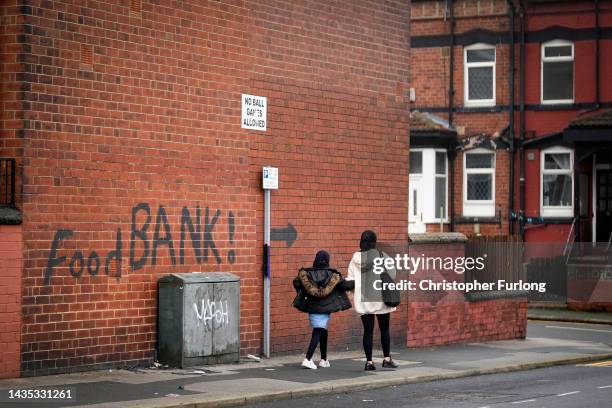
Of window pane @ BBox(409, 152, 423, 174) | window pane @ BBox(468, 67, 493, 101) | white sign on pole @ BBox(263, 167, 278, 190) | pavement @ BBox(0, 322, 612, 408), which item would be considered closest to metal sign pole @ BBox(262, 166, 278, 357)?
white sign on pole @ BBox(263, 167, 278, 190)

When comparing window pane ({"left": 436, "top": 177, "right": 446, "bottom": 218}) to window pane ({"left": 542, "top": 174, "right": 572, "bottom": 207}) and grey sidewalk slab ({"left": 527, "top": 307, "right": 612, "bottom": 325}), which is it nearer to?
window pane ({"left": 542, "top": 174, "right": 572, "bottom": 207})

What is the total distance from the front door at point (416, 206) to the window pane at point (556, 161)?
3.86m

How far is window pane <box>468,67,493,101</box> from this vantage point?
3512 centimetres

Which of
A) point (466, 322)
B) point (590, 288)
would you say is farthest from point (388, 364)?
point (590, 288)

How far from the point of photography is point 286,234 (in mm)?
17391

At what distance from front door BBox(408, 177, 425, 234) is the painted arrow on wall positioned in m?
17.3

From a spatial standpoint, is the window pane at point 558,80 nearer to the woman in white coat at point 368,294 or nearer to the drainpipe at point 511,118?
the drainpipe at point 511,118

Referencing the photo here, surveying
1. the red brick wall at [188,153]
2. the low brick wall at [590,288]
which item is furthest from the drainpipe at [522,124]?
the red brick wall at [188,153]

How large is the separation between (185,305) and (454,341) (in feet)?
21.8

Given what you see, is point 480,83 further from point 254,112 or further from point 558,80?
point 254,112

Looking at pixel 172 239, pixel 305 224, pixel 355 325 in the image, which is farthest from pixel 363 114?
pixel 172 239

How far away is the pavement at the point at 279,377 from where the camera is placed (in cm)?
1250

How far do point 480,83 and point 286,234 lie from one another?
19.1 metres

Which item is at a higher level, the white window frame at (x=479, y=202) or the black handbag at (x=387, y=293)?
the white window frame at (x=479, y=202)
